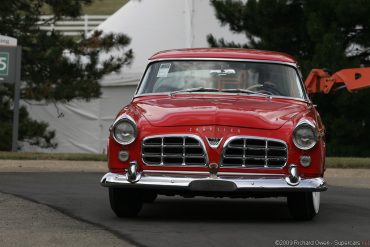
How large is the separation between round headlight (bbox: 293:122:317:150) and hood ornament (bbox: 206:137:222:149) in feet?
2.27

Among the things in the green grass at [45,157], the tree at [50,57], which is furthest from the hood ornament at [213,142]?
the tree at [50,57]

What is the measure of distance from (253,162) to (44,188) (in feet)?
15.9

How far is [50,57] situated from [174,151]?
19.4m

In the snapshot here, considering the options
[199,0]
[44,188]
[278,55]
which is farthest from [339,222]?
[199,0]

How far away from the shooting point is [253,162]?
9.25 metres

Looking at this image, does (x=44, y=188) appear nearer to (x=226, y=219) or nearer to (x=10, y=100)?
(x=226, y=219)

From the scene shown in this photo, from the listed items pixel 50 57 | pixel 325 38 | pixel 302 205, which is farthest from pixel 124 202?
pixel 50 57

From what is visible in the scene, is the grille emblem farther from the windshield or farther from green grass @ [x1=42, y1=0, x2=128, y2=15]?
green grass @ [x1=42, y1=0, x2=128, y2=15]

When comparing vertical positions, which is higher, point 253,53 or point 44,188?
point 253,53

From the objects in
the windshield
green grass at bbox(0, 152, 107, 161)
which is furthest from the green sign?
the windshield

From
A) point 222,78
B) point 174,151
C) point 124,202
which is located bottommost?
point 124,202

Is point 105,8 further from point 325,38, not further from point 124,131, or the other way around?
point 124,131

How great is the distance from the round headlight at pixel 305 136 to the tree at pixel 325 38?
623 inches

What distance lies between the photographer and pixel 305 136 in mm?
9375
